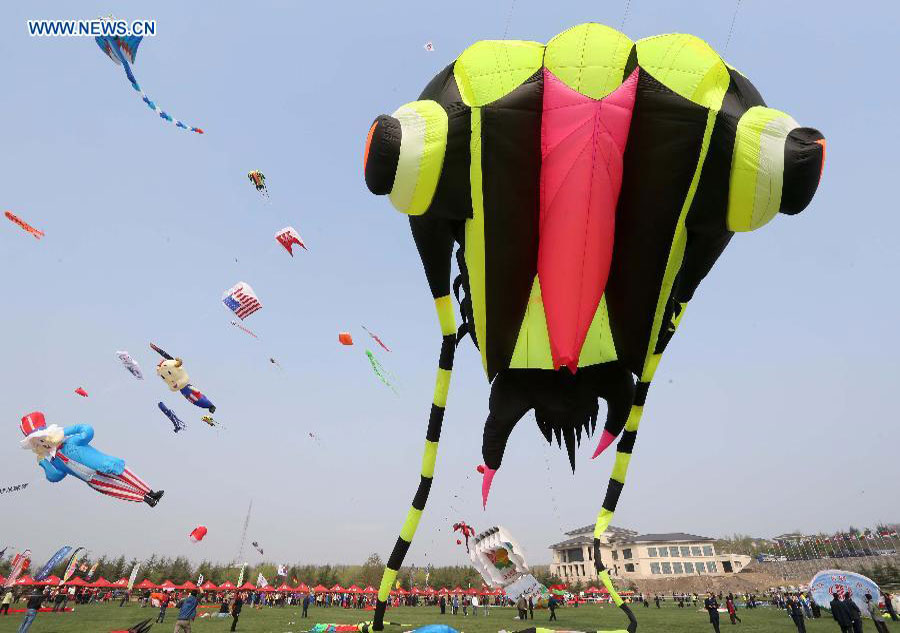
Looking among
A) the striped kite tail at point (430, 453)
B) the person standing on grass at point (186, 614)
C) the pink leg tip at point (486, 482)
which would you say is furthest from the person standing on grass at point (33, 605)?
the pink leg tip at point (486, 482)

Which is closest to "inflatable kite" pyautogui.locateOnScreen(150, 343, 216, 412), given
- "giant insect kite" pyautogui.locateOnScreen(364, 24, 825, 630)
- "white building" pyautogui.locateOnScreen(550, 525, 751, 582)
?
"giant insect kite" pyautogui.locateOnScreen(364, 24, 825, 630)

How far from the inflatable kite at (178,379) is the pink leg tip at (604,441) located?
37.9 feet

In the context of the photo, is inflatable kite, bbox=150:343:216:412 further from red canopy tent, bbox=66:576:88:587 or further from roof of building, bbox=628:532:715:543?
roof of building, bbox=628:532:715:543

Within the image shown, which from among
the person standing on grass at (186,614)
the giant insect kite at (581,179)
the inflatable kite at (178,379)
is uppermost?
A: the inflatable kite at (178,379)

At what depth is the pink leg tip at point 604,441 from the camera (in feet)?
22.7

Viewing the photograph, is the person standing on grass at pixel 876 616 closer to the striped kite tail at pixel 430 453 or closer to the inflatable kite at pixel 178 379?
the striped kite tail at pixel 430 453

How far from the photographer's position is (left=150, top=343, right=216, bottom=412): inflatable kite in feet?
48.1

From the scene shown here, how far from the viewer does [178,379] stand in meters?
14.9

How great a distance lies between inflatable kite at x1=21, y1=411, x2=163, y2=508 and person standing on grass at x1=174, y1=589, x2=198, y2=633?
7.38 feet

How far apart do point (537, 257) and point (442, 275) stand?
1.47 m

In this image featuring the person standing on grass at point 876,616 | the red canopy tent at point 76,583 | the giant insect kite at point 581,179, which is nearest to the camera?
the giant insect kite at point 581,179

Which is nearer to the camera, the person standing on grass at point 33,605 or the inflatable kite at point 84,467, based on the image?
the person standing on grass at point 33,605

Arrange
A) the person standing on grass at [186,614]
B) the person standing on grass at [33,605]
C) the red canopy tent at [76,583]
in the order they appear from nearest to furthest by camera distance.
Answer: the person standing on grass at [186,614] < the person standing on grass at [33,605] < the red canopy tent at [76,583]

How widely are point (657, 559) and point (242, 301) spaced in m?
74.5
